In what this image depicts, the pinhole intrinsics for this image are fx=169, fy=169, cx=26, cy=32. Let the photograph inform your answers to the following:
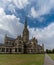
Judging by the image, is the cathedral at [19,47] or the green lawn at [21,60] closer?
the green lawn at [21,60]

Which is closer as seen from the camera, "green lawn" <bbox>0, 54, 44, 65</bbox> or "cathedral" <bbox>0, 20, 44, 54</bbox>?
"green lawn" <bbox>0, 54, 44, 65</bbox>

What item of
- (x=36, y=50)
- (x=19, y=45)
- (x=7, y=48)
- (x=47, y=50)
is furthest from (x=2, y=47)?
(x=47, y=50)

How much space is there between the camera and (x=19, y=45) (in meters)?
126

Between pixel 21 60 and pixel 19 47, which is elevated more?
pixel 19 47

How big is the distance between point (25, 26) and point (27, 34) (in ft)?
29.5

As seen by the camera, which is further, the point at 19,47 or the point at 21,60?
the point at 19,47

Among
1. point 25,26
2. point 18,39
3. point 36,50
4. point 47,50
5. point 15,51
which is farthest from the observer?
point 47,50

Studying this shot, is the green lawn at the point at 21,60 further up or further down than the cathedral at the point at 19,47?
further down

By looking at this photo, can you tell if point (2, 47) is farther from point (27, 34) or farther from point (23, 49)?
point (27, 34)

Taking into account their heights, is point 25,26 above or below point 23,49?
above

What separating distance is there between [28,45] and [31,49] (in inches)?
158

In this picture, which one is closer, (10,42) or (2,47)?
(2,47)

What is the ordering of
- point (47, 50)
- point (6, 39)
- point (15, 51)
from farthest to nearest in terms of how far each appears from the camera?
point (47, 50) → point (6, 39) → point (15, 51)

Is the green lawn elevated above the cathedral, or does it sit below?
below
